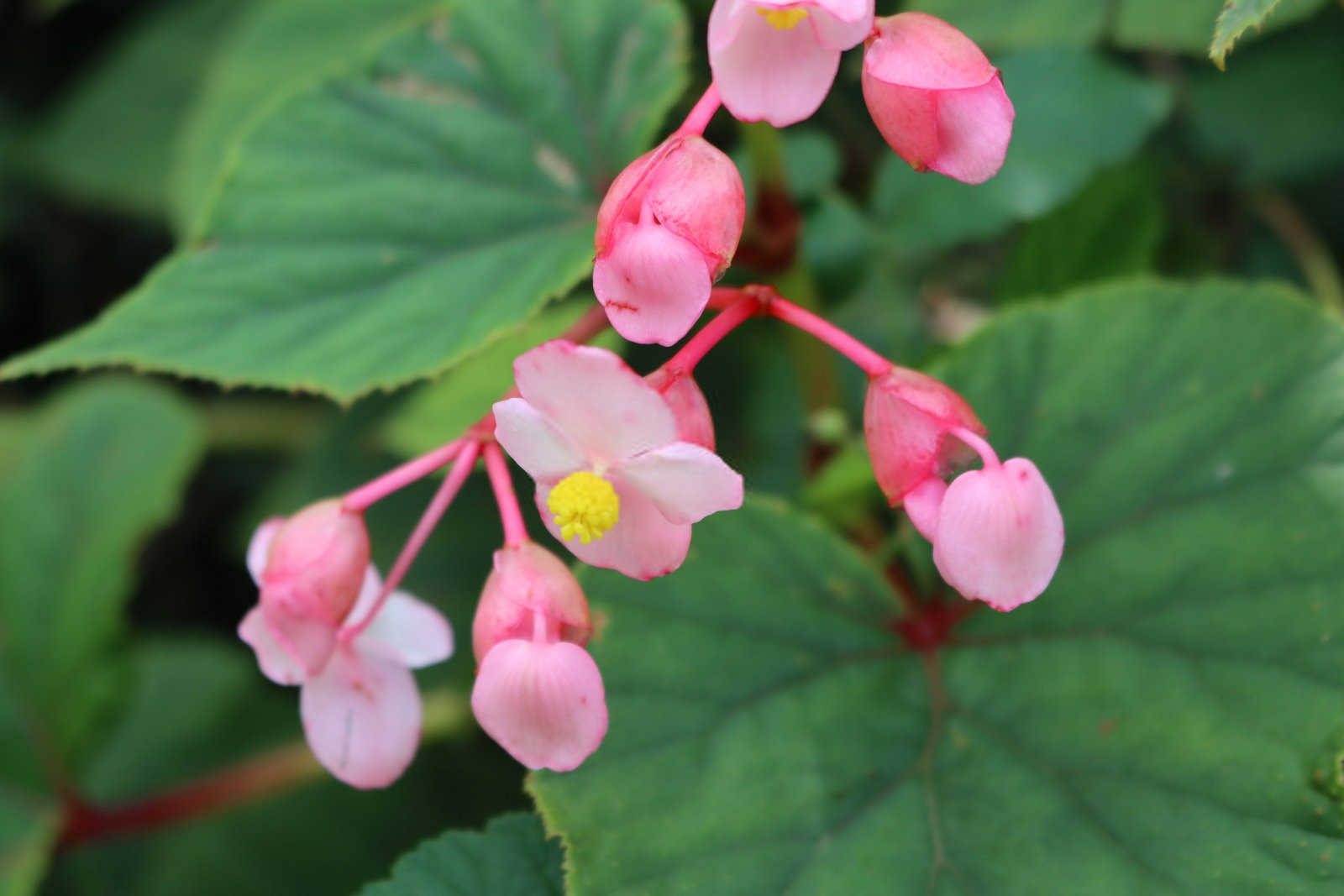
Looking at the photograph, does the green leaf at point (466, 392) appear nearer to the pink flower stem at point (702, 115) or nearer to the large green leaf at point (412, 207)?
the large green leaf at point (412, 207)

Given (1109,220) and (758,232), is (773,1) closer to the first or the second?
(758,232)

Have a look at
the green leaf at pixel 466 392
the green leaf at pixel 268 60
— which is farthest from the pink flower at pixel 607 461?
the green leaf at pixel 268 60

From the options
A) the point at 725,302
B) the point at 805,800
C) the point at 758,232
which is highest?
the point at 725,302

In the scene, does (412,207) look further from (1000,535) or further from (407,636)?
(1000,535)

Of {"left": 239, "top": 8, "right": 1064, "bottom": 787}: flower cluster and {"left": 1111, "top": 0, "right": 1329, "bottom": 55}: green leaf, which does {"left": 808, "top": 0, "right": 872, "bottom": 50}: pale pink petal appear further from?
{"left": 1111, "top": 0, "right": 1329, "bottom": 55}: green leaf

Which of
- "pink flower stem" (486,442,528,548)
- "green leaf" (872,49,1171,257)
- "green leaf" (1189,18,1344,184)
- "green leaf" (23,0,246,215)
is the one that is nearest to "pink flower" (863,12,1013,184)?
"pink flower stem" (486,442,528,548)

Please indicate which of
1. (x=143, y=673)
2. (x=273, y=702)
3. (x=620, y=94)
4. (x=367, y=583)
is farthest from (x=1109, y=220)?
(x=143, y=673)
